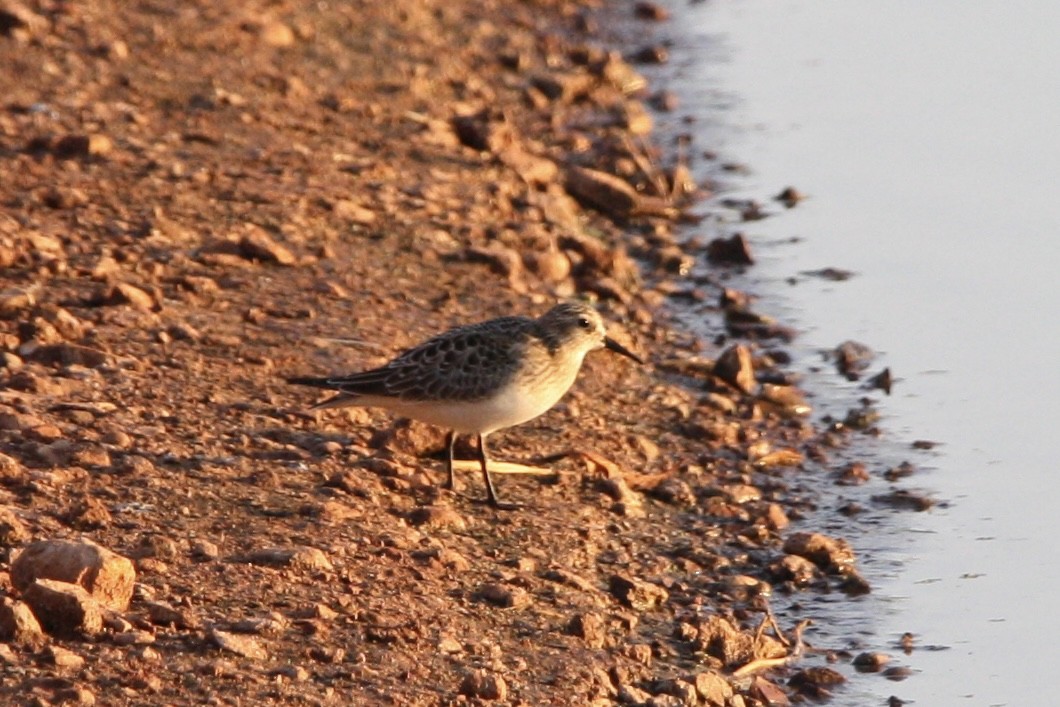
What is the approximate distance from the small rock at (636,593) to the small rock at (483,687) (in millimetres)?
1280

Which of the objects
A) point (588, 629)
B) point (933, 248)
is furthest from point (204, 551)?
point (933, 248)

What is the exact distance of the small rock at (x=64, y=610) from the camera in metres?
6.29

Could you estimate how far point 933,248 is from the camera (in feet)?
40.2

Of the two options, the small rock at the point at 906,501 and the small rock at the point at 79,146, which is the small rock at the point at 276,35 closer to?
the small rock at the point at 79,146

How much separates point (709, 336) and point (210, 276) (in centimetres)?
284

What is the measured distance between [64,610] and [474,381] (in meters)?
2.59

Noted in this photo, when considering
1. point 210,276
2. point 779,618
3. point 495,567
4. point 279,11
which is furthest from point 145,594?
point 279,11

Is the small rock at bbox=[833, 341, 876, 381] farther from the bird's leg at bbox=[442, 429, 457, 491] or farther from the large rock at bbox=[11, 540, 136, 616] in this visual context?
the large rock at bbox=[11, 540, 136, 616]

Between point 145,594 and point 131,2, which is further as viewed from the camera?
point 131,2

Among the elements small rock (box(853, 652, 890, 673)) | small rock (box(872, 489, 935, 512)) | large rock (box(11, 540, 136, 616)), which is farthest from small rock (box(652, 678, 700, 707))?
small rock (box(872, 489, 935, 512))

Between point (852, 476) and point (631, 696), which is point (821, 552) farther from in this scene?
point (631, 696)

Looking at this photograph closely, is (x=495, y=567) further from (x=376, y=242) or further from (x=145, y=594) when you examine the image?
(x=376, y=242)

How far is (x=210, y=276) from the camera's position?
9938 millimetres

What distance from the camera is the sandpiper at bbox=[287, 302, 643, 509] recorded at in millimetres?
8391
